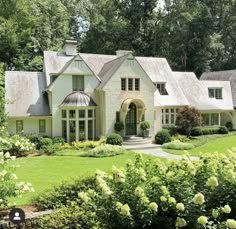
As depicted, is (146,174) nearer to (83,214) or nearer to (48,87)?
(83,214)

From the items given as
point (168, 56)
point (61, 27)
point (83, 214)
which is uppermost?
point (61, 27)

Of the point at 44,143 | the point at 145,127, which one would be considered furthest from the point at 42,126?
the point at 145,127

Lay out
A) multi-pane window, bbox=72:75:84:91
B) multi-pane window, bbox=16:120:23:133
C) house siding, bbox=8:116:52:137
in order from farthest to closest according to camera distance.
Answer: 1. multi-pane window, bbox=72:75:84:91
2. multi-pane window, bbox=16:120:23:133
3. house siding, bbox=8:116:52:137

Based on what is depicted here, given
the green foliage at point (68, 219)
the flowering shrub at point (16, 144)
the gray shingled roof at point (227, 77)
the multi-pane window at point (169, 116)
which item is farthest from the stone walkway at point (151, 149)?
the green foliage at point (68, 219)

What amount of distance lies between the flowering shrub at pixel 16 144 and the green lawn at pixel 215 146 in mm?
12039

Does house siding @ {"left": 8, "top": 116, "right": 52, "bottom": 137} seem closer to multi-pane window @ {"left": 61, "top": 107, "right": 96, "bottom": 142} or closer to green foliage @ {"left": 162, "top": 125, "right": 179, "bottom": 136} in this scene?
multi-pane window @ {"left": 61, "top": 107, "right": 96, "bottom": 142}

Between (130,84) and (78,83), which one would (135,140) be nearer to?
(130,84)

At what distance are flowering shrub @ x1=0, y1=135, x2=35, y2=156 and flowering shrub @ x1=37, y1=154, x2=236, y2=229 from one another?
3666 mm

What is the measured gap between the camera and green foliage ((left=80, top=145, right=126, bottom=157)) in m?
25.3

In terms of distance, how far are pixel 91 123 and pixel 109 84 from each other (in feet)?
12.9

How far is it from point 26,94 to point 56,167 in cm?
1213

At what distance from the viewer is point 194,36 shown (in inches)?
2025

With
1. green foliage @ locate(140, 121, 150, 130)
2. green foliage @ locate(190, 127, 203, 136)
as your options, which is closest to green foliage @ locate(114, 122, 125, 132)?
green foliage @ locate(140, 121, 150, 130)

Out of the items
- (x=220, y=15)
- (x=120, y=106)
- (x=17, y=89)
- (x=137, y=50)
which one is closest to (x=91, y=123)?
(x=120, y=106)
